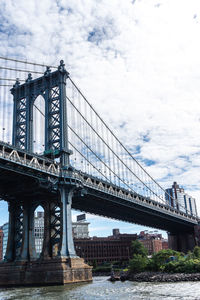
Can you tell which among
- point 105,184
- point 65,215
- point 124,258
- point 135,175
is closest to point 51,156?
point 65,215

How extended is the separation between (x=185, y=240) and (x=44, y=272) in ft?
331

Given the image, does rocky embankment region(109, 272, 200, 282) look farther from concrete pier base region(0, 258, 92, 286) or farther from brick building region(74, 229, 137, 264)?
brick building region(74, 229, 137, 264)

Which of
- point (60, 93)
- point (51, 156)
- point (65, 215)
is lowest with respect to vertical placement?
point (65, 215)

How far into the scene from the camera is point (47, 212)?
2534 inches

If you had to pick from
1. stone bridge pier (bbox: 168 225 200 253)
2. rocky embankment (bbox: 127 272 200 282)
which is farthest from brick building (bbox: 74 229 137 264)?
rocky embankment (bbox: 127 272 200 282)

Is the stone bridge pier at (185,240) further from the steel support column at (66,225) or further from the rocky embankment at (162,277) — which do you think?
the steel support column at (66,225)

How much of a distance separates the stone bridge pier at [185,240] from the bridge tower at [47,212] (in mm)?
83734

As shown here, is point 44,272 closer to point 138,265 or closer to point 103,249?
point 138,265

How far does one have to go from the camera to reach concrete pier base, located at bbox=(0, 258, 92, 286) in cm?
5488

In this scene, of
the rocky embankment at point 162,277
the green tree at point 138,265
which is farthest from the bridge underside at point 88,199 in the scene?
the rocky embankment at point 162,277

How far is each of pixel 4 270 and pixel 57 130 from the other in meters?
27.1

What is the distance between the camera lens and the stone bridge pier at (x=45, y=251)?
5636 cm

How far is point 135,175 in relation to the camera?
103062 millimetres

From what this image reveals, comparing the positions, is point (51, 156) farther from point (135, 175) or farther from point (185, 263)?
point (135, 175)
